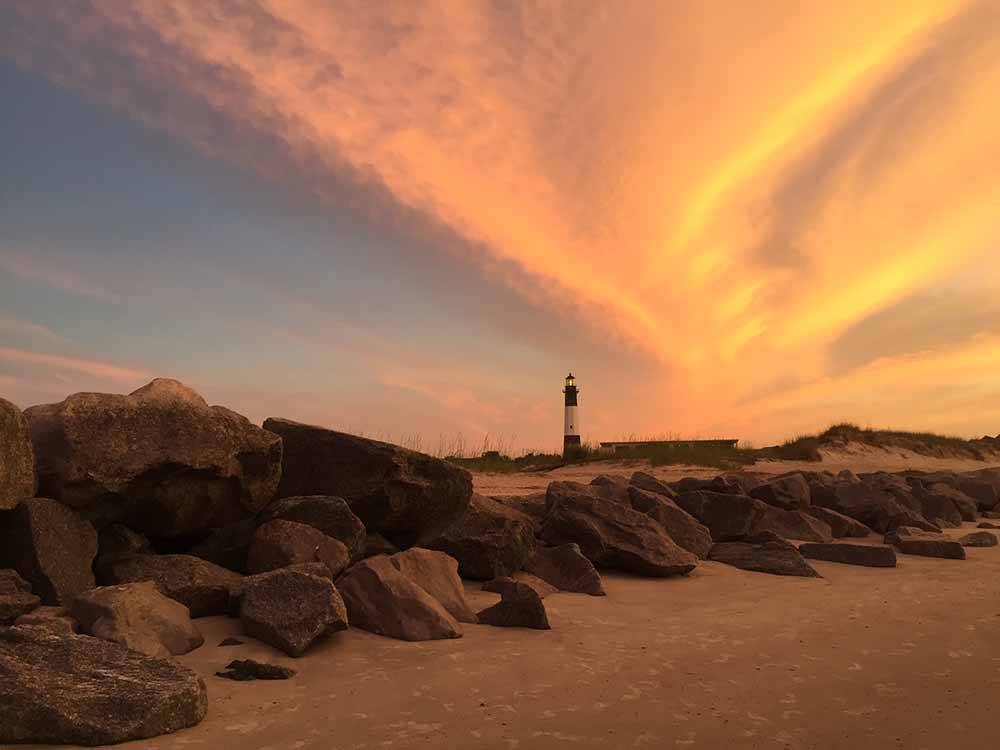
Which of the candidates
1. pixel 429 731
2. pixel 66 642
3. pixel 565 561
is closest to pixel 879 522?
pixel 565 561

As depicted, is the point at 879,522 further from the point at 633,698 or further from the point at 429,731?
the point at 429,731

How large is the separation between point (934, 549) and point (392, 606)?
6186 millimetres

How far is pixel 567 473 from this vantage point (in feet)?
61.1

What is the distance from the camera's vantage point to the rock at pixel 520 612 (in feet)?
15.2

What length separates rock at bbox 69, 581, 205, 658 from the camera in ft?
12.2

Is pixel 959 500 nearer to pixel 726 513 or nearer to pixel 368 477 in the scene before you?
pixel 726 513

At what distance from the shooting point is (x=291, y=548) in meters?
5.02

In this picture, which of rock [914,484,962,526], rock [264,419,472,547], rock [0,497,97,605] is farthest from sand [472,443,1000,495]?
rock [0,497,97,605]

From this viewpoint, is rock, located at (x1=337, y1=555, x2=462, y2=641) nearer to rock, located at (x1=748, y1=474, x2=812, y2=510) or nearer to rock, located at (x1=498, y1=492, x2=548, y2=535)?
rock, located at (x1=498, y1=492, x2=548, y2=535)

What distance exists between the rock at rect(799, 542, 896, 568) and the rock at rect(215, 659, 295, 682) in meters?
5.57

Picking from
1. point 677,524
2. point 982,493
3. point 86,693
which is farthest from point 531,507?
point 982,493

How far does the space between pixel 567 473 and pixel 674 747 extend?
15787mm

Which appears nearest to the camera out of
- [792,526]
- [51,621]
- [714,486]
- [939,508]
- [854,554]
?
[51,621]

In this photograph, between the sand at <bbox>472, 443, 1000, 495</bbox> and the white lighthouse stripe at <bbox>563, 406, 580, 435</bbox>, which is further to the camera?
the white lighthouse stripe at <bbox>563, 406, 580, 435</bbox>
